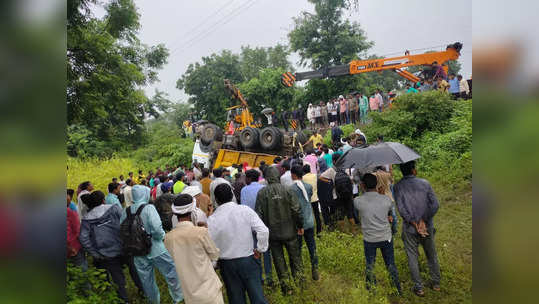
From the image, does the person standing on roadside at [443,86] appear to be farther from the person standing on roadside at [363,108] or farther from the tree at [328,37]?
the tree at [328,37]

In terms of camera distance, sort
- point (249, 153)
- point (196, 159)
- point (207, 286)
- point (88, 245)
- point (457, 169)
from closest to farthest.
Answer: point (207, 286), point (88, 245), point (457, 169), point (249, 153), point (196, 159)

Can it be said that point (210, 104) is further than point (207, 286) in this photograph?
Yes

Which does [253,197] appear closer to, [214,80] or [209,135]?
[209,135]

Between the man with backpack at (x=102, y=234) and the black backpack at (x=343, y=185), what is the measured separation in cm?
358

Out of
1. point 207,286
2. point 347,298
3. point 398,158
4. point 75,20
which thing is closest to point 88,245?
point 207,286

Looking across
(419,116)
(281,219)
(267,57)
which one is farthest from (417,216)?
(267,57)

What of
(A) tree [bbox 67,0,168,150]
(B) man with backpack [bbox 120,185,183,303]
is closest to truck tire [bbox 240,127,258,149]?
(A) tree [bbox 67,0,168,150]

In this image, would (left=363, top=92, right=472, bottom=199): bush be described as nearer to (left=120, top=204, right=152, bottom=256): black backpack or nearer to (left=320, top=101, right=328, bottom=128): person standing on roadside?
(left=320, top=101, right=328, bottom=128): person standing on roadside

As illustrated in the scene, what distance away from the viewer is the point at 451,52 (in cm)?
1112

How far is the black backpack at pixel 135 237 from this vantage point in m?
3.48

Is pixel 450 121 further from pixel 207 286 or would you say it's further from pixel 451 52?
pixel 207 286

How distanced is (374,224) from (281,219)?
3.56 ft

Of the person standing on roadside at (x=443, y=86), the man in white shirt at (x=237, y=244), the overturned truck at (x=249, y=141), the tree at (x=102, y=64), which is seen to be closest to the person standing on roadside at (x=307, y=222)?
the man in white shirt at (x=237, y=244)
